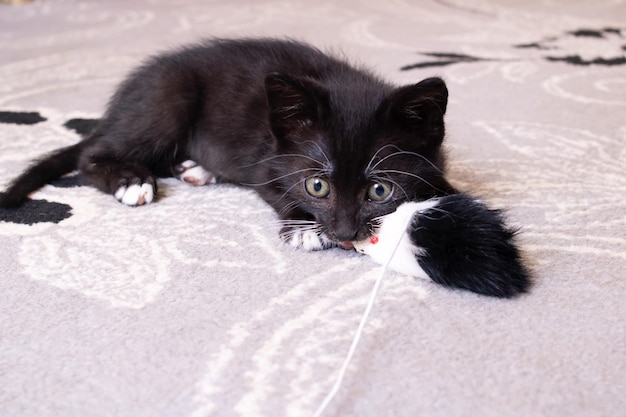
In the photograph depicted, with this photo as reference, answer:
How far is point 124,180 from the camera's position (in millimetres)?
1579

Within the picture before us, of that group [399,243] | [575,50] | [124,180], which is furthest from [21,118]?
[575,50]

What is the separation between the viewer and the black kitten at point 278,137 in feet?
4.18

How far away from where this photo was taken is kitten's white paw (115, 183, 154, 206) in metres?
1.53

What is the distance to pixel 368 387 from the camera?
2.97 feet

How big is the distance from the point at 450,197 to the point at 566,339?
0.33 metres

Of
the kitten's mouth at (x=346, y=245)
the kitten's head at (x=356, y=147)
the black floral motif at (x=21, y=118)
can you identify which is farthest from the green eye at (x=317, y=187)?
the black floral motif at (x=21, y=118)

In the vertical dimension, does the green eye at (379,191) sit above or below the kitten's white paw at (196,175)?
above

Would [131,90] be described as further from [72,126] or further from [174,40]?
[174,40]

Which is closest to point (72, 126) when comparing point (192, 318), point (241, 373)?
point (192, 318)

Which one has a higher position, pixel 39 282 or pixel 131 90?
pixel 131 90

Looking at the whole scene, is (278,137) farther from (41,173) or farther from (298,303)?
(41,173)

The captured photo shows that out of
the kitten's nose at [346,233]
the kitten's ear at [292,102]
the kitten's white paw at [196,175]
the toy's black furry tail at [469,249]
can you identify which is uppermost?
the kitten's ear at [292,102]

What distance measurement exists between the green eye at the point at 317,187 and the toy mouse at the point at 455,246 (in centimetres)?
15

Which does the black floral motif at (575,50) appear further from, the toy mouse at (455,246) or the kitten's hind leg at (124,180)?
the toy mouse at (455,246)
